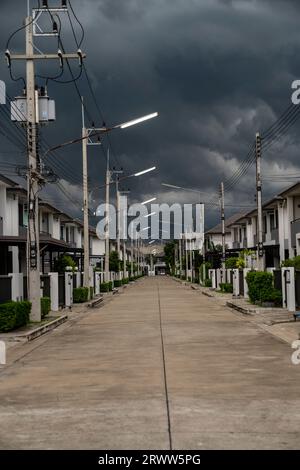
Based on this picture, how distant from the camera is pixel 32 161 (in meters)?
22.6

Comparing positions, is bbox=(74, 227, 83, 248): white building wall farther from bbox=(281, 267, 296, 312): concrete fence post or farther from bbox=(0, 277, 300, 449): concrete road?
bbox=(0, 277, 300, 449): concrete road

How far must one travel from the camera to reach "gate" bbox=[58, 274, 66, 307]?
3228 cm

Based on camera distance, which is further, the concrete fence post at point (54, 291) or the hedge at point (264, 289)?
the concrete fence post at point (54, 291)

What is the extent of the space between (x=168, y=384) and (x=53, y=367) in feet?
10.6

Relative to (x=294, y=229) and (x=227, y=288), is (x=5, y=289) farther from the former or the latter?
(x=294, y=229)

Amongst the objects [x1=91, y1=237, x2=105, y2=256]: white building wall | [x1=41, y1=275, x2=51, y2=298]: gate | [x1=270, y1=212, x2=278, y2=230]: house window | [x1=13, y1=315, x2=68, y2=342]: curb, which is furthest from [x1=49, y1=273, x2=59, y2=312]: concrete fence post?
[x1=91, y1=237, x2=105, y2=256]: white building wall

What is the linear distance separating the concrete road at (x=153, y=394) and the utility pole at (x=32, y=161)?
4.36 metres

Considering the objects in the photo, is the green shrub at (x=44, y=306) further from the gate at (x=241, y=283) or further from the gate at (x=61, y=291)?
the gate at (x=241, y=283)

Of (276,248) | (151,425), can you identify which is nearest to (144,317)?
(151,425)

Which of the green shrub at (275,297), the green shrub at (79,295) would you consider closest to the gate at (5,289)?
the green shrub at (275,297)

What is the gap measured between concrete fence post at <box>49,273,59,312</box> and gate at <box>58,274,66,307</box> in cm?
163

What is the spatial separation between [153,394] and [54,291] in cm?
2065

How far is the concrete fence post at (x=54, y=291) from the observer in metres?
29.8

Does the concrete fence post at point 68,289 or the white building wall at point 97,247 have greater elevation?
the white building wall at point 97,247
